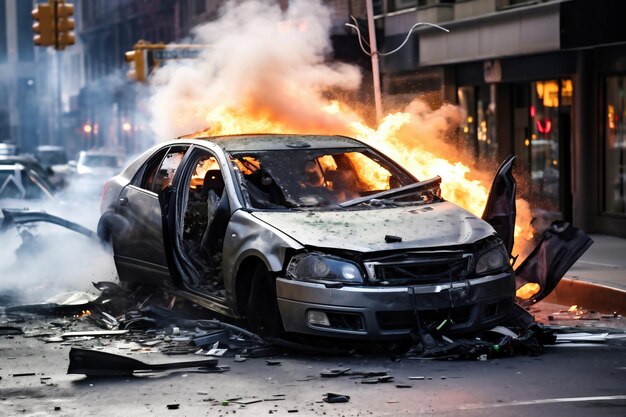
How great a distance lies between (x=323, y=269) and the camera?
28.4 feet

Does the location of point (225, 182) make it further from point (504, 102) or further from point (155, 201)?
point (504, 102)

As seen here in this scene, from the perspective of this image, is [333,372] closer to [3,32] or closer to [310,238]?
[310,238]

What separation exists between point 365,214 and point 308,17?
11593mm

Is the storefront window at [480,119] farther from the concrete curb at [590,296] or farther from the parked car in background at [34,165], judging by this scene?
the concrete curb at [590,296]

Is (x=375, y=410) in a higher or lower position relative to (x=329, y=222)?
lower

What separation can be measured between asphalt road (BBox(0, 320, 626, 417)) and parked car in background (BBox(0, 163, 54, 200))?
35.1 feet

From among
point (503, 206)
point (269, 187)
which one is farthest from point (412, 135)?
point (269, 187)

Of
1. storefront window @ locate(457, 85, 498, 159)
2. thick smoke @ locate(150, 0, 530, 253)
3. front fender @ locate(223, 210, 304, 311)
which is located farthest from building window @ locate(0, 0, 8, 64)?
front fender @ locate(223, 210, 304, 311)

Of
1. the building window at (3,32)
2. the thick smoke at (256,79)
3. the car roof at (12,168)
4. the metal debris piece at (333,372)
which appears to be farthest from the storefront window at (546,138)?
the building window at (3,32)

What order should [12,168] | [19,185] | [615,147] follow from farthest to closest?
[615,147] → [12,168] → [19,185]

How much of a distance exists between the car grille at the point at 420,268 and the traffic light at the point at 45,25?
21.9 meters

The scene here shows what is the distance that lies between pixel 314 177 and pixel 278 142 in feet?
1.98

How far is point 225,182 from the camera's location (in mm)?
9953

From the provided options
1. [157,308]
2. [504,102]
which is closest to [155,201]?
[157,308]
